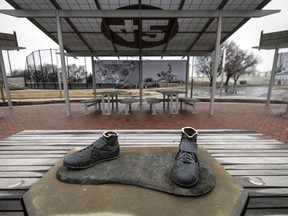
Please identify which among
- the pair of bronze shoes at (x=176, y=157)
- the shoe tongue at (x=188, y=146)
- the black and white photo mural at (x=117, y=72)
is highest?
the black and white photo mural at (x=117, y=72)

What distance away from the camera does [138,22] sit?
6391mm

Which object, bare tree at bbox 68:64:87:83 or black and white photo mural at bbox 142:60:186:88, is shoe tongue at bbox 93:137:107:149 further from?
bare tree at bbox 68:64:87:83

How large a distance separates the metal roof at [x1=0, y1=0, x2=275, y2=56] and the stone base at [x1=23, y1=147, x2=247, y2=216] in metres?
5.44

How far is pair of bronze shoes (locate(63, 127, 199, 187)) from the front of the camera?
1.14 m

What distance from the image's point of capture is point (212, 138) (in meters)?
2.46

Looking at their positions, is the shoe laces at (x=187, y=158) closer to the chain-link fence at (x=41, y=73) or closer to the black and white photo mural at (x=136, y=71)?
the black and white photo mural at (x=136, y=71)

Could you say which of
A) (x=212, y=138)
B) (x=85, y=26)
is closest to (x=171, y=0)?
(x=85, y=26)

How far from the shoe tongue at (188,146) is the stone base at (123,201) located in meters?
0.31

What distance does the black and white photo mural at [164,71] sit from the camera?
9047 millimetres

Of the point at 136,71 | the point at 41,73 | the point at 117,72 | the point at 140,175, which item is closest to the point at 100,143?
the point at 140,175

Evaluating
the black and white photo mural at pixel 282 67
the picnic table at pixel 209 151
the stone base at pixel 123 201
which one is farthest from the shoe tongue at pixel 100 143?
the black and white photo mural at pixel 282 67

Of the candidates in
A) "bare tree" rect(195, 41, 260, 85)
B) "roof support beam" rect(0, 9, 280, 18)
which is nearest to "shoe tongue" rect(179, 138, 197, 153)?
"roof support beam" rect(0, 9, 280, 18)

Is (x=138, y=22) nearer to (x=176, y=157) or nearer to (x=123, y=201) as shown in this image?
(x=176, y=157)

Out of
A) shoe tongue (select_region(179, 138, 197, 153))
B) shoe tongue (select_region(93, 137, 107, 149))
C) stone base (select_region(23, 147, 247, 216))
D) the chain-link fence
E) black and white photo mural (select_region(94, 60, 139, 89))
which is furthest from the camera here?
the chain-link fence
